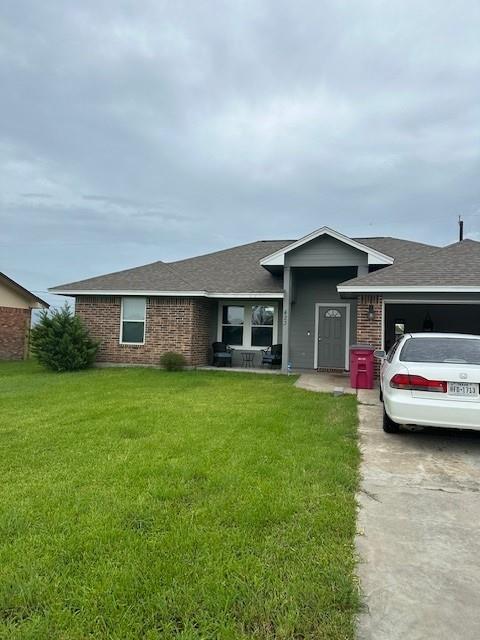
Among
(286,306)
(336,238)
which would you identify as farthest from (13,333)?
(336,238)

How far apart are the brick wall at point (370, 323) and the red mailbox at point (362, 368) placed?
0.86 meters

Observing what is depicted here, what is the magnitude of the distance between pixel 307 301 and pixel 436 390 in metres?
9.77

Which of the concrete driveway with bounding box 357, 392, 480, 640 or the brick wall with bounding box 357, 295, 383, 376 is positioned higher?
the brick wall with bounding box 357, 295, 383, 376

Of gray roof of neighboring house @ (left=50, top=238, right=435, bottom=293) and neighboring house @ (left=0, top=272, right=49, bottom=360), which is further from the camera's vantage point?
neighboring house @ (left=0, top=272, right=49, bottom=360)

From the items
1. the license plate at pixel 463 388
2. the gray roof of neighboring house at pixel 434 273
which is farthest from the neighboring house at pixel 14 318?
the license plate at pixel 463 388

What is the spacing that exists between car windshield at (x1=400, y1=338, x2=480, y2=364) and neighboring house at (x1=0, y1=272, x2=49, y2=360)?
17193 millimetres

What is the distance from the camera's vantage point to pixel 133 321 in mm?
14805

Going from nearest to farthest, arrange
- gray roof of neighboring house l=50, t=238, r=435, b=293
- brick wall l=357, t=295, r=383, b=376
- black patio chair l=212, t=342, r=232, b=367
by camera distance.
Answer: brick wall l=357, t=295, r=383, b=376 → gray roof of neighboring house l=50, t=238, r=435, b=293 → black patio chair l=212, t=342, r=232, b=367

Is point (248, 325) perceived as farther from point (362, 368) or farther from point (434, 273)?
point (434, 273)

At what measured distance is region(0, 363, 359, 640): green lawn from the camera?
219cm

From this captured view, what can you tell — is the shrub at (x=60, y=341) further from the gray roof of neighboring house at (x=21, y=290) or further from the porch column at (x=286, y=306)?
the porch column at (x=286, y=306)

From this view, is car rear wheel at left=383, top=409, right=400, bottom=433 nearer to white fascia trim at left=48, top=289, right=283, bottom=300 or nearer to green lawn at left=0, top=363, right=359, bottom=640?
green lawn at left=0, top=363, right=359, bottom=640

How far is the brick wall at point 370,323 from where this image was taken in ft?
36.7

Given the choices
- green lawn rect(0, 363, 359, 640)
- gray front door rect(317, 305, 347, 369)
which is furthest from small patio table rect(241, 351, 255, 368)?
green lawn rect(0, 363, 359, 640)
